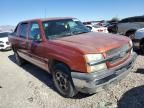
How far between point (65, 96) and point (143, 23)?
7.26 metres

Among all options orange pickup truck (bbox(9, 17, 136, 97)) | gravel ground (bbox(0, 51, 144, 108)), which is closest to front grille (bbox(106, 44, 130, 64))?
orange pickup truck (bbox(9, 17, 136, 97))

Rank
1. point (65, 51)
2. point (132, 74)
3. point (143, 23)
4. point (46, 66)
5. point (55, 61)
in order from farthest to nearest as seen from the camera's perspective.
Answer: point (143, 23)
point (132, 74)
point (46, 66)
point (55, 61)
point (65, 51)

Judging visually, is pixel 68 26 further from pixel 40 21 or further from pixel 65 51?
pixel 65 51

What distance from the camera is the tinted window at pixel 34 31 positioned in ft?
17.4

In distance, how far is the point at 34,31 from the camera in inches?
226

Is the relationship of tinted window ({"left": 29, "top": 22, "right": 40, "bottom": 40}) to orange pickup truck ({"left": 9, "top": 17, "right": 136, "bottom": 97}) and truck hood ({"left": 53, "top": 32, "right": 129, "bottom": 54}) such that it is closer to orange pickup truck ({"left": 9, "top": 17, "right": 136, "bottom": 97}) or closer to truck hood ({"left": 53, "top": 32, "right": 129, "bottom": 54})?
orange pickup truck ({"left": 9, "top": 17, "right": 136, "bottom": 97})

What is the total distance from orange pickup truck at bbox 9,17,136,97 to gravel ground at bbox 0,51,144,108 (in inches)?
12.6

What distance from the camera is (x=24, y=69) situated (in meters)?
7.61

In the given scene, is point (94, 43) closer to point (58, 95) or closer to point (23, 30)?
point (58, 95)

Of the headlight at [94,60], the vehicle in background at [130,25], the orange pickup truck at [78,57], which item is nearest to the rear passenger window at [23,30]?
the orange pickup truck at [78,57]

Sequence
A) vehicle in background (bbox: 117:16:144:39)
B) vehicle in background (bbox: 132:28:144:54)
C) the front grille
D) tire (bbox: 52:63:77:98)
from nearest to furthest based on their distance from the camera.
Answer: the front grille
tire (bbox: 52:63:77:98)
vehicle in background (bbox: 132:28:144:54)
vehicle in background (bbox: 117:16:144:39)

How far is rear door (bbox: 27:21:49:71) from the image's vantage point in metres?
5.08

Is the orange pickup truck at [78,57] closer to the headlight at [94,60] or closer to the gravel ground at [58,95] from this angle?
the headlight at [94,60]

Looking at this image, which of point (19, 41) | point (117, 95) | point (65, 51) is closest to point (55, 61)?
point (65, 51)
